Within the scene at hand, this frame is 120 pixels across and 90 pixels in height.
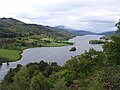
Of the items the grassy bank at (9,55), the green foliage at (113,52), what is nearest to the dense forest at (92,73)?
the green foliage at (113,52)

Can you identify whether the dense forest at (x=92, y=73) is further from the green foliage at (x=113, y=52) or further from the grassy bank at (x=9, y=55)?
the grassy bank at (x=9, y=55)

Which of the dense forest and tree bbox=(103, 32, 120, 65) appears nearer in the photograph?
the dense forest

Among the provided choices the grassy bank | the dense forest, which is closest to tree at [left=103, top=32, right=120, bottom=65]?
the dense forest

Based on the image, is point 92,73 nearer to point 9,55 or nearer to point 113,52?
point 113,52

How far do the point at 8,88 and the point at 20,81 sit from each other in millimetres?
4401

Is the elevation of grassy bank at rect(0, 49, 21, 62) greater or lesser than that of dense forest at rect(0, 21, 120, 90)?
lesser

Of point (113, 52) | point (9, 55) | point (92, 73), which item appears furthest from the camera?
point (9, 55)

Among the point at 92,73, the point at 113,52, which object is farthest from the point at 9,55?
the point at 113,52

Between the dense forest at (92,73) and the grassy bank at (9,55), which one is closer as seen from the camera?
the dense forest at (92,73)

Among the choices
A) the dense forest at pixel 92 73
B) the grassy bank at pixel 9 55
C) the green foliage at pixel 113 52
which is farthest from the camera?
the grassy bank at pixel 9 55

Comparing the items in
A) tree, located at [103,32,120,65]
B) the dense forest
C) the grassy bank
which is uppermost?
tree, located at [103,32,120,65]

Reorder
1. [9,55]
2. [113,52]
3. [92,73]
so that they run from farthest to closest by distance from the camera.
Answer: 1. [9,55]
2. [92,73]
3. [113,52]

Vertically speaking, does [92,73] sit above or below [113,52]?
below

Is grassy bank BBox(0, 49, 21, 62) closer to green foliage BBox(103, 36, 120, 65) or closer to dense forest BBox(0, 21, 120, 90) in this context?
dense forest BBox(0, 21, 120, 90)
